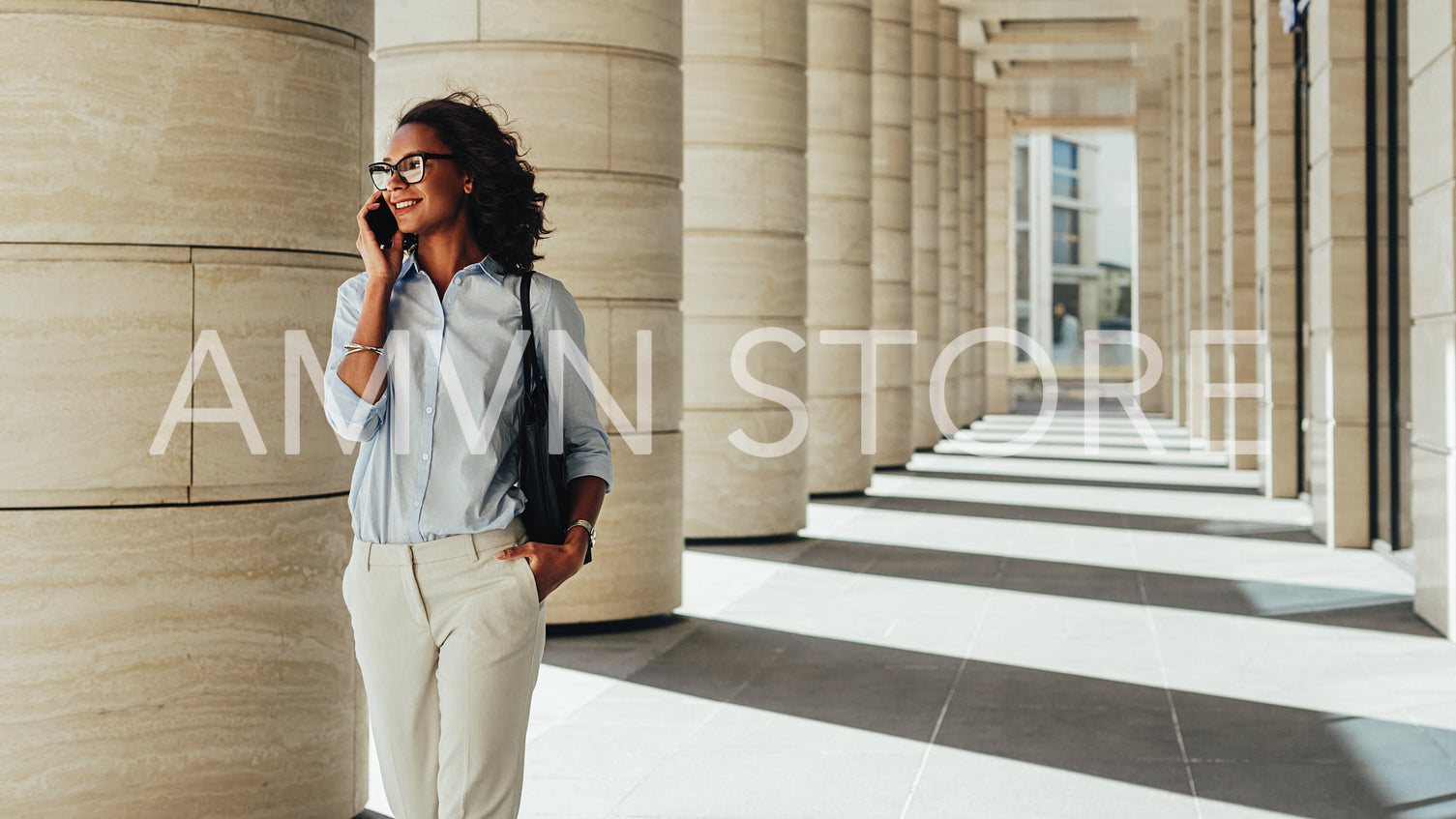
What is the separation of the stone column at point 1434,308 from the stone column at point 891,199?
1273 cm

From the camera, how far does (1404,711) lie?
7707 millimetres

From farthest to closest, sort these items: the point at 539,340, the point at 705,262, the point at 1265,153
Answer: the point at 1265,153 < the point at 705,262 < the point at 539,340

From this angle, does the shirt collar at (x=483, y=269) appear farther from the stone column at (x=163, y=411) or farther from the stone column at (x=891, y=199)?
the stone column at (x=891, y=199)

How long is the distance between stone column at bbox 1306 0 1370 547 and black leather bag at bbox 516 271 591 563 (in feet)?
39.8

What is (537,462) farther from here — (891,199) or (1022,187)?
(1022,187)

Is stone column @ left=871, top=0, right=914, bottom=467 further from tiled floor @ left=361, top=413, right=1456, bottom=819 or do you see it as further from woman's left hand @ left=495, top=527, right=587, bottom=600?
woman's left hand @ left=495, top=527, right=587, bottom=600

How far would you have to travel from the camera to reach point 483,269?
11.4 feet

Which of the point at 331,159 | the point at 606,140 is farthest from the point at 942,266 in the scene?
the point at 331,159

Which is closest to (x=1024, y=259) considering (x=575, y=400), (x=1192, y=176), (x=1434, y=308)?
(x=1192, y=176)

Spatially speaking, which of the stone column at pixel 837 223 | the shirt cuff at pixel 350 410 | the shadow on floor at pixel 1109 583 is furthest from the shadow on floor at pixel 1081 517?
the shirt cuff at pixel 350 410

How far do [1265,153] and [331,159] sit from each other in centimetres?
1484

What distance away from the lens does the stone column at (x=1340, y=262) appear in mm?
13844

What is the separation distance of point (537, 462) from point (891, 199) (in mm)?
20496

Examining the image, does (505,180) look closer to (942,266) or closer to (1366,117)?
(1366,117)
